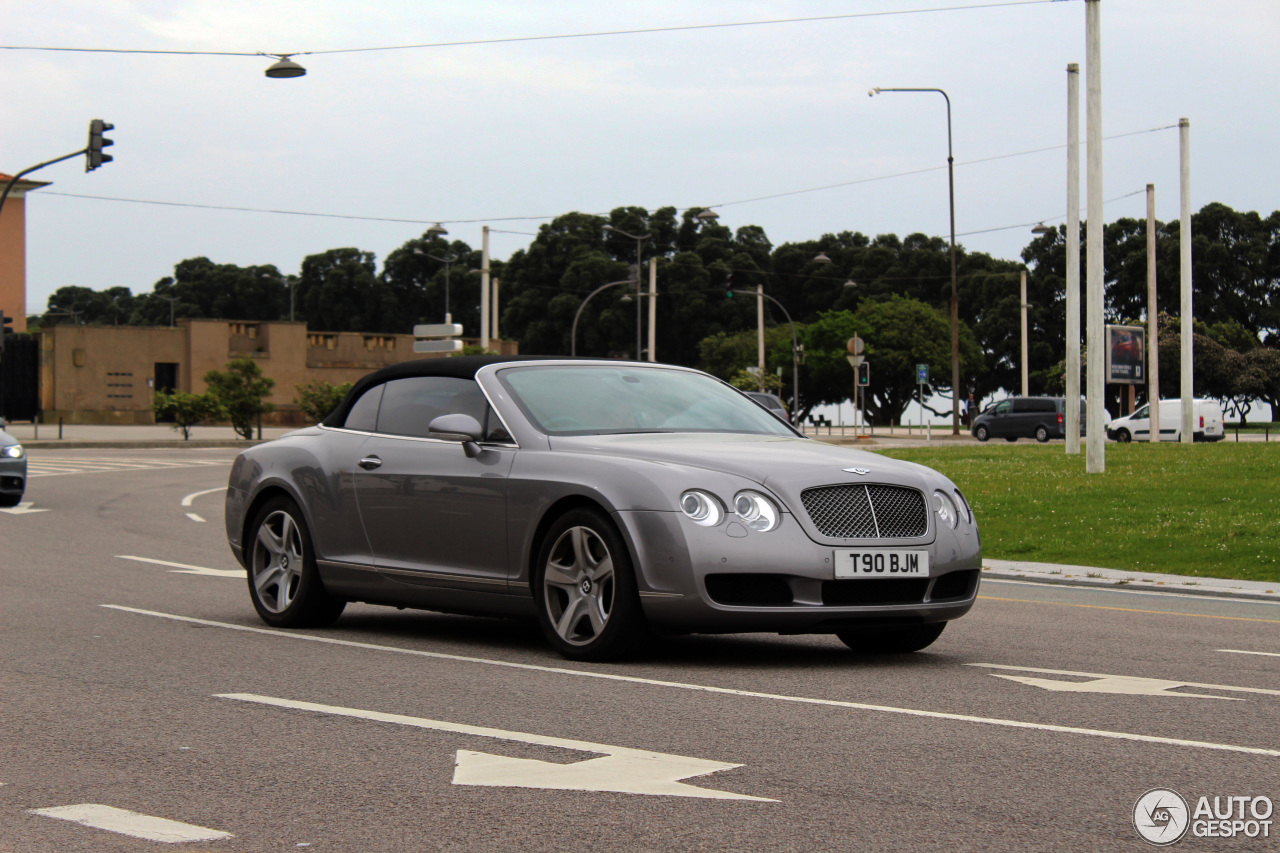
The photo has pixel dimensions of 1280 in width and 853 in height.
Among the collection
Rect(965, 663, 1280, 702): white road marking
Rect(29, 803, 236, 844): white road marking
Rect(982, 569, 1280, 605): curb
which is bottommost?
Rect(982, 569, 1280, 605): curb

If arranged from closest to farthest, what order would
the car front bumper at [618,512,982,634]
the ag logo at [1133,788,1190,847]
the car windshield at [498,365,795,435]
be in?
the ag logo at [1133,788,1190,847] → the car front bumper at [618,512,982,634] → the car windshield at [498,365,795,435]

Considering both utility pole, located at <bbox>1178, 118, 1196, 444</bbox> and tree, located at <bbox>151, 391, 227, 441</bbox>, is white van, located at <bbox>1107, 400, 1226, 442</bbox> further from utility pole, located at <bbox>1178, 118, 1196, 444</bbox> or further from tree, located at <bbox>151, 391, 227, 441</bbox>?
tree, located at <bbox>151, 391, 227, 441</bbox>

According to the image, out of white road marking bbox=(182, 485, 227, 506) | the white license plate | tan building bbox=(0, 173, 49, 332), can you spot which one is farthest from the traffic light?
tan building bbox=(0, 173, 49, 332)

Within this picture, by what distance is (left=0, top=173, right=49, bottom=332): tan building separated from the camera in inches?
3007

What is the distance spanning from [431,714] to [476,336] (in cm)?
11873

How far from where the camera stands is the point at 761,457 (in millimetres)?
7910

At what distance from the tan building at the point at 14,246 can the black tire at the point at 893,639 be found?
244 feet

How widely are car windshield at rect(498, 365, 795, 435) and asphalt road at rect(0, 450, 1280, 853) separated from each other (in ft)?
4.00

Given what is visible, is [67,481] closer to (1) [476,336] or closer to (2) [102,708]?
(2) [102,708]

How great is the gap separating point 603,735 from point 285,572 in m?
4.31

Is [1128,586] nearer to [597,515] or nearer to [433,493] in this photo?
[433,493]

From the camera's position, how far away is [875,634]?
8.77 meters

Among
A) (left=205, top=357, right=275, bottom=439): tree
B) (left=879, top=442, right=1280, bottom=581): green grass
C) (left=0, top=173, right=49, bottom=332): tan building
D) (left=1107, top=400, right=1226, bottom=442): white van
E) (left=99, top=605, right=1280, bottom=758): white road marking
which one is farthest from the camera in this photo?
(left=0, top=173, right=49, bottom=332): tan building

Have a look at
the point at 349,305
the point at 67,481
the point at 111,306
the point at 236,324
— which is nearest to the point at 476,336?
the point at 349,305
